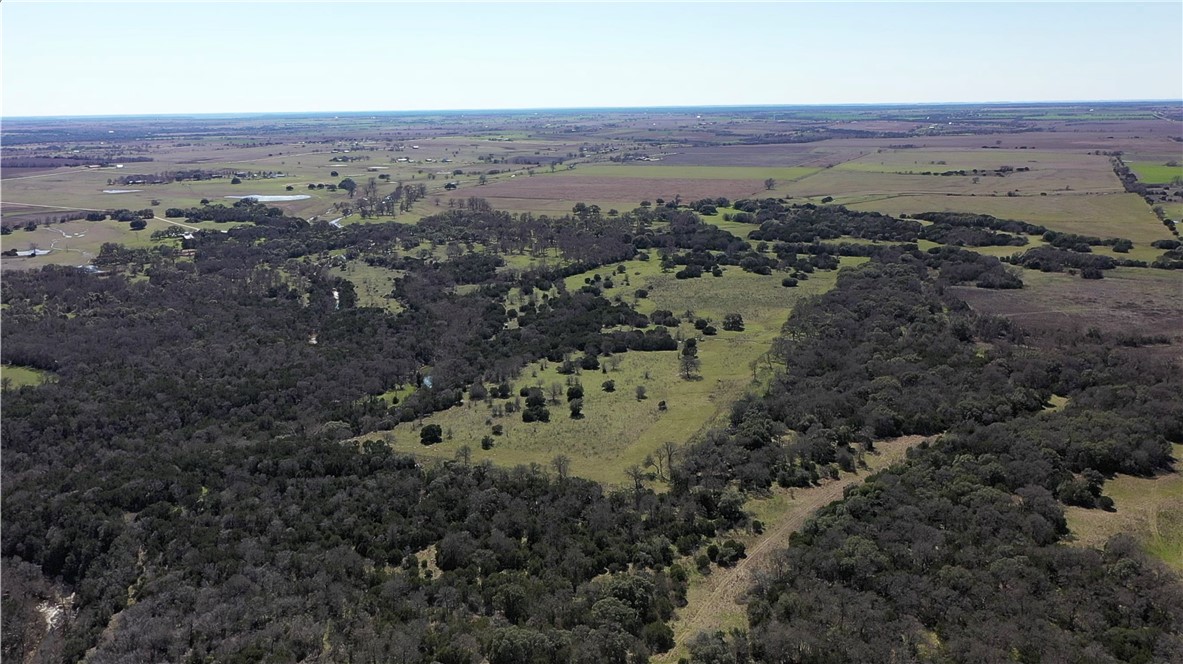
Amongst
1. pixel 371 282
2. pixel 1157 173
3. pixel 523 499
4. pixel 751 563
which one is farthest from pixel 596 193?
pixel 751 563

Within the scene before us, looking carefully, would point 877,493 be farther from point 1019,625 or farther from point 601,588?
point 601,588

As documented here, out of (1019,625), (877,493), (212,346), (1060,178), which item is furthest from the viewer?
(1060,178)

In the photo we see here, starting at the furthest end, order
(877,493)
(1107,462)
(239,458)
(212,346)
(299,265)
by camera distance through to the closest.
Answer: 1. (299,265)
2. (212,346)
3. (239,458)
4. (1107,462)
5. (877,493)

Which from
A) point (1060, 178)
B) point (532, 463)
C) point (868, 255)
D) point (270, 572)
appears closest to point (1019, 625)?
point (532, 463)

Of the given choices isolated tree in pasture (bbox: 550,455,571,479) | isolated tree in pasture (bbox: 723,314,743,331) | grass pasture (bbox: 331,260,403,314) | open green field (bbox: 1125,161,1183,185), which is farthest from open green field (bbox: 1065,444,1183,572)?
open green field (bbox: 1125,161,1183,185)

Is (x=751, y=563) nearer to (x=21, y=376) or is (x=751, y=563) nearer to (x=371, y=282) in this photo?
(x=21, y=376)

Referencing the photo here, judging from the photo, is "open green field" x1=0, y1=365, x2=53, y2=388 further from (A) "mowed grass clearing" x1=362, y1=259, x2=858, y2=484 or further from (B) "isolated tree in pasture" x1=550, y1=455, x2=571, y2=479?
(B) "isolated tree in pasture" x1=550, y1=455, x2=571, y2=479

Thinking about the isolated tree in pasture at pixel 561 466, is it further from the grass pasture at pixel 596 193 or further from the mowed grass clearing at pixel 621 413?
the grass pasture at pixel 596 193
